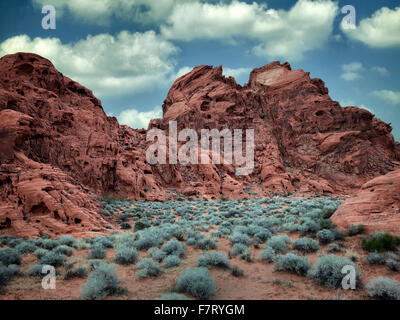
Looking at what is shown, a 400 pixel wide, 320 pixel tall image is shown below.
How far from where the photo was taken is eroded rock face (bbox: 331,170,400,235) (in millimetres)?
7023

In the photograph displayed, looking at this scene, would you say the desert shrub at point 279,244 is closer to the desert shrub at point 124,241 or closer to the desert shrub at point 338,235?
the desert shrub at point 338,235

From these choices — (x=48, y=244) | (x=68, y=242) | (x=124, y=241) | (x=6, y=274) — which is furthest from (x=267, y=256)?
(x=48, y=244)

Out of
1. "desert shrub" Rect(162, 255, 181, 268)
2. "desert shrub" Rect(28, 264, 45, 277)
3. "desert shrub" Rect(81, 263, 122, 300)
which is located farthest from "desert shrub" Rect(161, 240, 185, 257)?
"desert shrub" Rect(28, 264, 45, 277)

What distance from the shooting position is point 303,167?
36.4m

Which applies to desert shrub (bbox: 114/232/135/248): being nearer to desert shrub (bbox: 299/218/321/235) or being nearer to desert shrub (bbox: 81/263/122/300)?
desert shrub (bbox: 81/263/122/300)

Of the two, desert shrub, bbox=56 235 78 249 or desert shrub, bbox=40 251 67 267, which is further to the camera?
desert shrub, bbox=56 235 78 249

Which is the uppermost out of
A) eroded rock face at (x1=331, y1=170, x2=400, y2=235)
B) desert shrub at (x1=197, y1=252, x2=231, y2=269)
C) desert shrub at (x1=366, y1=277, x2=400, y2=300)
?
eroded rock face at (x1=331, y1=170, x2=400, y2=235)

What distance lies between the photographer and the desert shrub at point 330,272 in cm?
490

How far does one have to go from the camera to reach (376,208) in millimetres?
7750

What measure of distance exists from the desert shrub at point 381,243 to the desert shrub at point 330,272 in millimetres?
1661

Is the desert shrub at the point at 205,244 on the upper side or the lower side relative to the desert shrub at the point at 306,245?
lower

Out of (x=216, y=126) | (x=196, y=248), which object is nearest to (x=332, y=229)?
(x=196, y=248)

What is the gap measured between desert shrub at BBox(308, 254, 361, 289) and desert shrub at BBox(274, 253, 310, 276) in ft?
0.79

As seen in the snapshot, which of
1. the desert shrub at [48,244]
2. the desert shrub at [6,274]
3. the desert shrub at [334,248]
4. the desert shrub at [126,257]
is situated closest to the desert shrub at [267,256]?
the desert shrub at [334,248]
